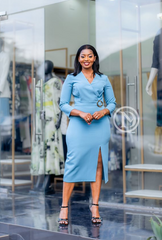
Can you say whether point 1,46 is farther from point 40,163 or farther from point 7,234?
point 7,234

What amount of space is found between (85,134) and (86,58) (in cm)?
60

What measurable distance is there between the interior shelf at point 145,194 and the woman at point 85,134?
84 cm

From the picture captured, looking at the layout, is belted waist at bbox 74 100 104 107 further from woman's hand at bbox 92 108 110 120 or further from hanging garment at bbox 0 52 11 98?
hanging garment at bbox 0 52 11 98

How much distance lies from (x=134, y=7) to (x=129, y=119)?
3.75 ft

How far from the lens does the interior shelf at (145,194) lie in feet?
13.0

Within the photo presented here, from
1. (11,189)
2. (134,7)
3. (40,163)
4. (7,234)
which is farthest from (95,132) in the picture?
(11,189)

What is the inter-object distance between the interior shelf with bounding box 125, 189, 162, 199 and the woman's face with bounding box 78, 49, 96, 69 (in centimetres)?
144

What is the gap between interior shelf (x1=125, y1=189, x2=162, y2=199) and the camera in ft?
13.0

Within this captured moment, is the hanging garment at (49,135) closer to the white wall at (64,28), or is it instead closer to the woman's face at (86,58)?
the white wall at (64,28)

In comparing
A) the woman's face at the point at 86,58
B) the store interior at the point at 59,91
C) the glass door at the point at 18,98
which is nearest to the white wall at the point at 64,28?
the store interior at the point at 59,91

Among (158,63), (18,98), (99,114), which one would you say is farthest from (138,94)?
(18,98)

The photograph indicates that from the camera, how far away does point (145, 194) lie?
4.03 m

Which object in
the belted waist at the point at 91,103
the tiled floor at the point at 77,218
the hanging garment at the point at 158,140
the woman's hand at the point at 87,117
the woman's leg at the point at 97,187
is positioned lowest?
the tiled floor at the point at 77,218

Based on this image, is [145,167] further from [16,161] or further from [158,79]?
[16,161]
